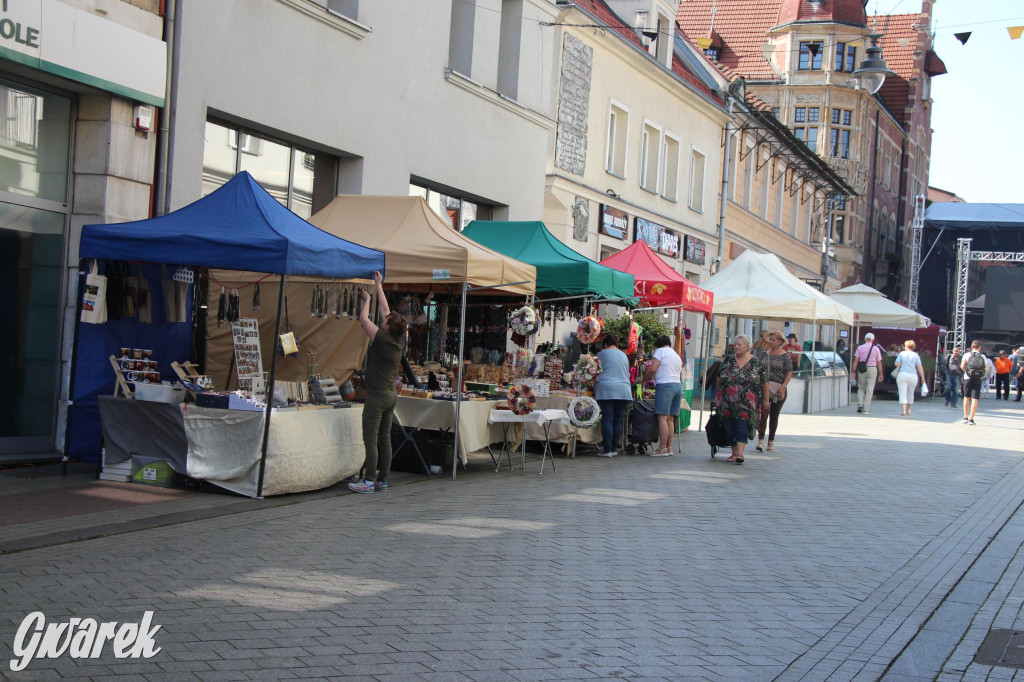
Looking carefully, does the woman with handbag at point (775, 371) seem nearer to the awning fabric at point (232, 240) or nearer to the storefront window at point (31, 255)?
the awning fabric at point (232, 240)

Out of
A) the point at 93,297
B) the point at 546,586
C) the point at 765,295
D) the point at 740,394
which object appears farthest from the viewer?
the point at 765,295

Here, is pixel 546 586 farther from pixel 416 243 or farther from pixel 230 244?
pixel 416 243

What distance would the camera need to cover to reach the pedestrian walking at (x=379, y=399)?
10.0 m

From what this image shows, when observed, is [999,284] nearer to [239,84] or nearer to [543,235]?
[543,235]

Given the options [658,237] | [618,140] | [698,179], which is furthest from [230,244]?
[698,179]

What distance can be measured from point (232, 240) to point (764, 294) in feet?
49.7

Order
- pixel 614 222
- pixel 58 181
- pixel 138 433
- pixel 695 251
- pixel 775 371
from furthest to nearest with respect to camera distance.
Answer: pixel 695 251 → pixel 614 222 → pixel 775 371 → pixel 58 181 → pixel 138 433

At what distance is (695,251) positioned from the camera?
30.2 meters

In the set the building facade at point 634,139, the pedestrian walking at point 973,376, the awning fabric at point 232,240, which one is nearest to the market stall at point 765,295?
the building facade at point 634,139

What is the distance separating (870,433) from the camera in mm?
20562

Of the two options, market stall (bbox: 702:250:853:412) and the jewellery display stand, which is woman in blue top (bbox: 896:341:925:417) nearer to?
market stall (bbox: 702:250:853:412)

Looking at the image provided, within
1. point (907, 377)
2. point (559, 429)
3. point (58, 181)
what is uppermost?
point (58, 181)

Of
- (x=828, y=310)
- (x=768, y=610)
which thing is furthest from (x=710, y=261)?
(x=768, y=610)

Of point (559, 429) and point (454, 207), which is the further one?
point (454, 207)
